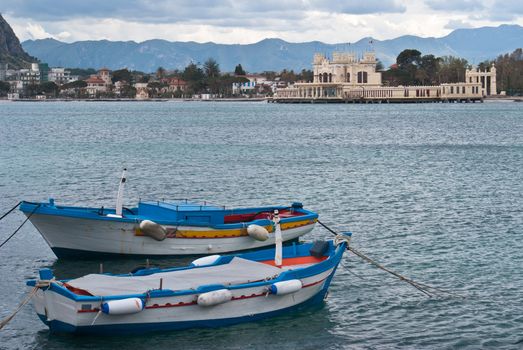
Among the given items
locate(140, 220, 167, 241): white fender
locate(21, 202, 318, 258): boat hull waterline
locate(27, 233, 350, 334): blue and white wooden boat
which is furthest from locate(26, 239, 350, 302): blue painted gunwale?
locate(140, 220, 167, 241): white fender

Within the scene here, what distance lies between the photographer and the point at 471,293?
1017 inches

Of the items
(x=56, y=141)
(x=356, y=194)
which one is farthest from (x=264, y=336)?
(x=56, y=141)

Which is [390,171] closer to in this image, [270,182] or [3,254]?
[270,182]

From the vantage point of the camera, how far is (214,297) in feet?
70.0

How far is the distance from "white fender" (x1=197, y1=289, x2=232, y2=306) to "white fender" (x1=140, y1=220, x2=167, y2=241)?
6778mm

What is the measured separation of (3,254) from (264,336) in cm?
1221

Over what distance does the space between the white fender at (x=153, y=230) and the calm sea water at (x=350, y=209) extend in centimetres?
86

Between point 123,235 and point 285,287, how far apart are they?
7.45m

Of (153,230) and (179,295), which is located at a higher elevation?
(153,230)

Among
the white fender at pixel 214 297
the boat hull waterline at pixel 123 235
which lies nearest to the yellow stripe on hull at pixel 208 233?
the boat hull waterline at pixel 123 235

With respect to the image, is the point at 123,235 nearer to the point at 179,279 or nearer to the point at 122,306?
the point at 179,279

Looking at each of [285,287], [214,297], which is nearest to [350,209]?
[285,287]

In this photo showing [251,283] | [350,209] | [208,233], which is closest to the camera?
[251,283]

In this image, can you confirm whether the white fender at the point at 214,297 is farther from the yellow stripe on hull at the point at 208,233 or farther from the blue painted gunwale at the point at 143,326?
the yellow stripe on hull at the point at 208,233
